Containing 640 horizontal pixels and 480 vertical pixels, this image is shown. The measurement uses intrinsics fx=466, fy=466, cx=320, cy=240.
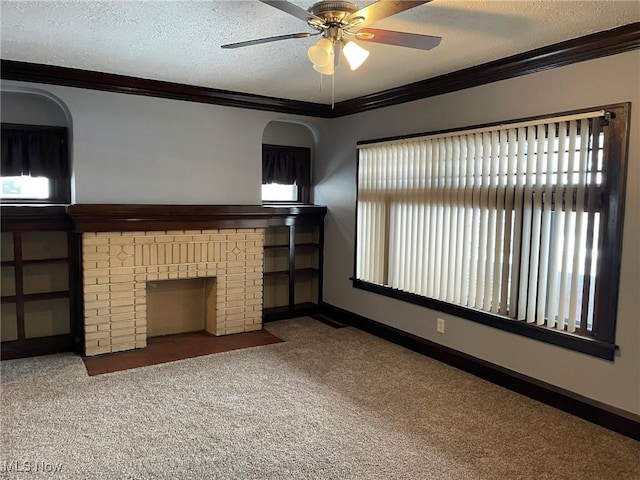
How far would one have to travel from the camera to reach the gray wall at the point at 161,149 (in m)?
4.08

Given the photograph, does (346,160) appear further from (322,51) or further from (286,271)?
(322,51)

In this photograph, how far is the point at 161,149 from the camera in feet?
14.6

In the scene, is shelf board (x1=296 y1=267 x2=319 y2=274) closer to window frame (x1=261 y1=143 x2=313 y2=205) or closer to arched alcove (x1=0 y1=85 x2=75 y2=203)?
window frame (x1=261 y1=143 x2=313 y2=205)

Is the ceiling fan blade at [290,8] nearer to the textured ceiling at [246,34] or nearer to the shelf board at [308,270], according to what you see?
the textured ceiling at [246,34]

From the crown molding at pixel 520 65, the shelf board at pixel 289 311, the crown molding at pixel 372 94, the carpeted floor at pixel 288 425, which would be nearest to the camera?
the carpeted floor at pixel 288 425

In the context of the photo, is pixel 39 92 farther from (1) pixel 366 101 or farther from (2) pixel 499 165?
(2) pixel 499 165

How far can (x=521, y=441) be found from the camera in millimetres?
2754

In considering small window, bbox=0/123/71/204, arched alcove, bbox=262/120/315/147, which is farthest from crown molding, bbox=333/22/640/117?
small window, bbox=0/123/71/204

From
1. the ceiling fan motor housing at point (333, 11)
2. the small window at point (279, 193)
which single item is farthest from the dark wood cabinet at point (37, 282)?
the ceiling fan motor housing at point (333, 11)

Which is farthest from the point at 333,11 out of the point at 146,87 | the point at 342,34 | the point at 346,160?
the point at 346,160

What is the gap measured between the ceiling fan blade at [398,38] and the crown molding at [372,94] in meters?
1.23

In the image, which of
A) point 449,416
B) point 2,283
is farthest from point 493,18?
point 2,283

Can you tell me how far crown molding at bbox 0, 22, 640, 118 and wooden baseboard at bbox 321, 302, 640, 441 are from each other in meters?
2.18

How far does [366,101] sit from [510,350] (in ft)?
8.89
